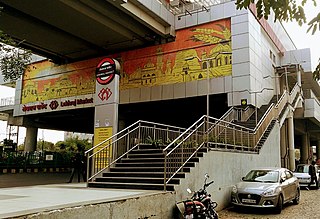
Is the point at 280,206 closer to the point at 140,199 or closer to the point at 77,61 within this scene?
the point at 140,199

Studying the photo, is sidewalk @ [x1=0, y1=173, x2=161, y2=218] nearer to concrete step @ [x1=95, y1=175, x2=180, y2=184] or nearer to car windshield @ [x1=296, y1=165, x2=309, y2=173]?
concrete step @ [x1=95, y1=175, x2=180, y2=184]

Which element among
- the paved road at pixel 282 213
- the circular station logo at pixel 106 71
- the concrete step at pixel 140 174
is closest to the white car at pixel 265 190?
the paved road at pixel 282 213

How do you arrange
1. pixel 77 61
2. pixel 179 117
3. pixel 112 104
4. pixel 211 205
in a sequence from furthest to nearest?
pixel 179 117
pixel 77 61
pixel 112 104
pixel 211 205

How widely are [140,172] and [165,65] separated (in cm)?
1398

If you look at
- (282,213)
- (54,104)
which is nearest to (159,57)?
(54,104)

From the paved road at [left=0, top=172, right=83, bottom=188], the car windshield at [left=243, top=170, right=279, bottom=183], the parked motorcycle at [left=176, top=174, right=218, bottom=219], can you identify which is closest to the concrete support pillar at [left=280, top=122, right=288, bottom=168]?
the car windshield at [left=243, top=170, right=279, bottom=183]

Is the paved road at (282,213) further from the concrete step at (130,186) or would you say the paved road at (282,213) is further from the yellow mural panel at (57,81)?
the yellow mural panel at (57,81)

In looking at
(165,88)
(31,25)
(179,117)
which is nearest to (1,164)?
(31,25)

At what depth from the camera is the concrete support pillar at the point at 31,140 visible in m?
31.8

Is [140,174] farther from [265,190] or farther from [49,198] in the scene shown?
[265,190]

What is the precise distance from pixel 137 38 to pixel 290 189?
16356 millimetres

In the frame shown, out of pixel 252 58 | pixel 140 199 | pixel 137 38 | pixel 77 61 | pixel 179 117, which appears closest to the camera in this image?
pixel 140 199

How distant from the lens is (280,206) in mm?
9984

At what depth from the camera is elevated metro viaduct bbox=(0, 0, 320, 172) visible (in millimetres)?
20531
